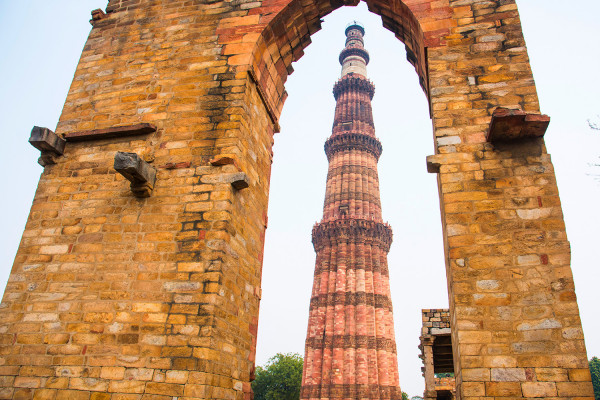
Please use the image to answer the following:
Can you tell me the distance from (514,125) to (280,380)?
94.1 ft

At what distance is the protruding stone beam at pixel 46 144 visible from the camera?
4941mm

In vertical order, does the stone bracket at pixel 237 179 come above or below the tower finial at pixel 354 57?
below

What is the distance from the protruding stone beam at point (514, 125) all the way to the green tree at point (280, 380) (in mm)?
28058

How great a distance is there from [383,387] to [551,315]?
554 inches

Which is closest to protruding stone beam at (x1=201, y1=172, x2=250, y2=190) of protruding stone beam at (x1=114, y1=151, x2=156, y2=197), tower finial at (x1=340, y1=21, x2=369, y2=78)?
protruding stone beam at (x1=114, y1=151, x2=156, y2=197)

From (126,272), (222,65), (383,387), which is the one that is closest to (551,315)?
(126,272)

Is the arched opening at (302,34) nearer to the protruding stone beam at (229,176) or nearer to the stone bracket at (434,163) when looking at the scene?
A: the protruding stone beam at (229,176)

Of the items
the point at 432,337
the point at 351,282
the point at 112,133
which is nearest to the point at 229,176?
the point at 112,133

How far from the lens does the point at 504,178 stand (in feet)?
13.8

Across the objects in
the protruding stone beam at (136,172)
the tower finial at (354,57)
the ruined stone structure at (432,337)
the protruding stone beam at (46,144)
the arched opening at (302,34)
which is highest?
the tower finial at (354,57)

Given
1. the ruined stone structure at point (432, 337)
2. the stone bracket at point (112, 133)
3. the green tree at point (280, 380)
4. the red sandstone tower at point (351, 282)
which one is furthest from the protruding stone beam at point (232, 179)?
the green tree at point (280, 380)

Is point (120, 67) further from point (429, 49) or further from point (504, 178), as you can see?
point (504, 178)

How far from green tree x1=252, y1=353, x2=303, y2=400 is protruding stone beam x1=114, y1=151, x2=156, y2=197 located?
90.0ft

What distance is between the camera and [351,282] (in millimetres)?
18141
